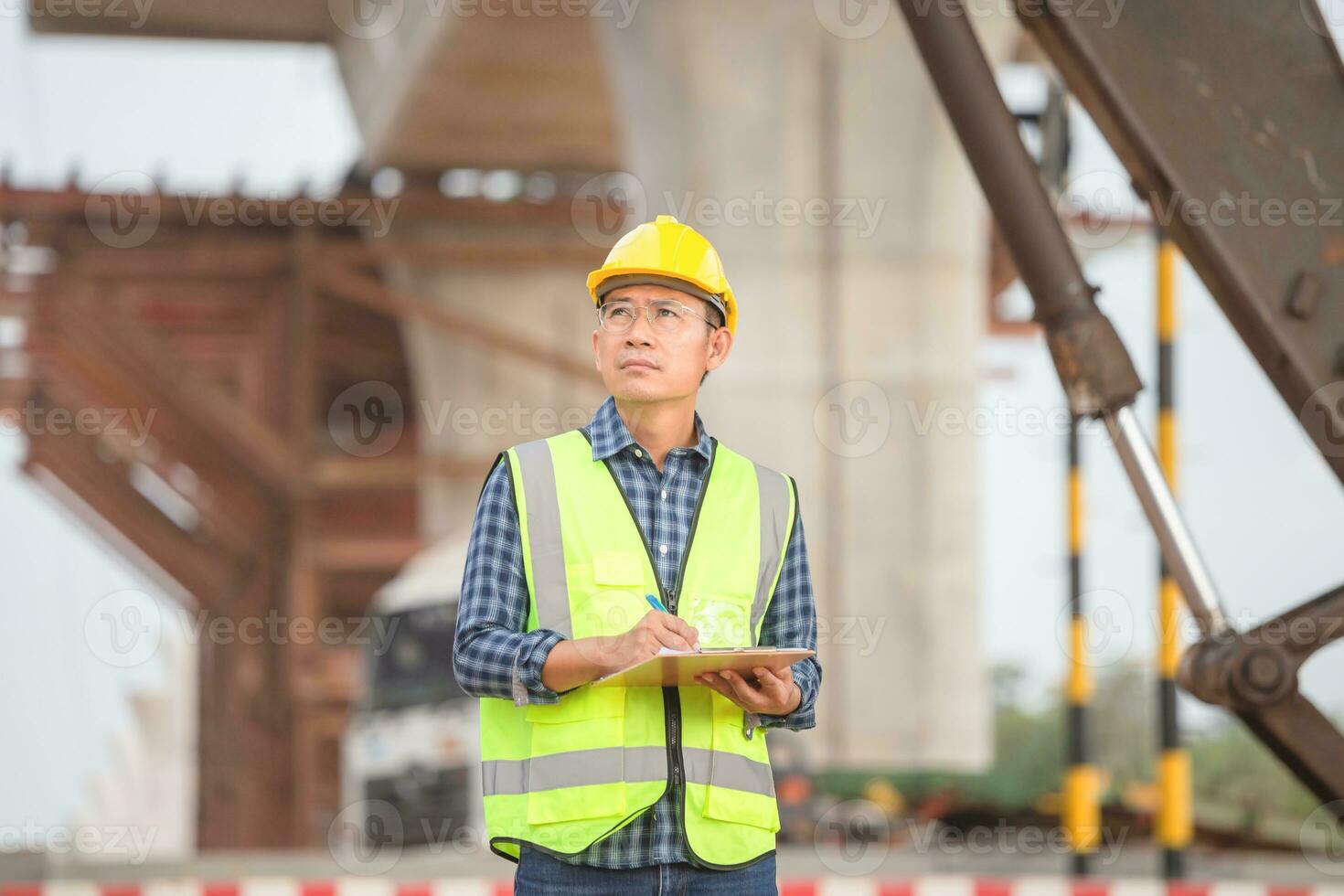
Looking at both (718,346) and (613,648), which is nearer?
(613,648)

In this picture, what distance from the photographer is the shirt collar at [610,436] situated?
123 inches

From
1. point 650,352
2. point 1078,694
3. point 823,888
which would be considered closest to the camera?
point 650,352

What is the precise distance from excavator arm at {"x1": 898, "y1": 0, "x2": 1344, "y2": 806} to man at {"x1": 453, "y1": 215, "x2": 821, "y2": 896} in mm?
637

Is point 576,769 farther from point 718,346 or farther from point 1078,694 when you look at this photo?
point 1078,694

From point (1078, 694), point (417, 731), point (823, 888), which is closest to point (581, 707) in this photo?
point (823, 888)

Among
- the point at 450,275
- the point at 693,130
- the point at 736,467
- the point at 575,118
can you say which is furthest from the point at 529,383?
the point at 736,467

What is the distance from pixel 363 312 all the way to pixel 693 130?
13.2 meters

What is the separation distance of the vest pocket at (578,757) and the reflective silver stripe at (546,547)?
12 cm

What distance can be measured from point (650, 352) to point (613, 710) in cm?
59

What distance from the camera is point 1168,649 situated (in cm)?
772

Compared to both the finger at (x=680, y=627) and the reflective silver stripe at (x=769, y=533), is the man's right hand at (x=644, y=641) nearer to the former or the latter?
the finger at (x=680, y=627)

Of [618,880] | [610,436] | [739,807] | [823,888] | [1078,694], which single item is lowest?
[823,888]

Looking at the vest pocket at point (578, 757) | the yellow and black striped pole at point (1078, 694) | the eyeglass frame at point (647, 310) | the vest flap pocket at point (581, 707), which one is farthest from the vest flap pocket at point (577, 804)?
the yellow and black striped pole at point (1078, 694)

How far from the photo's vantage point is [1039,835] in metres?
12.3
